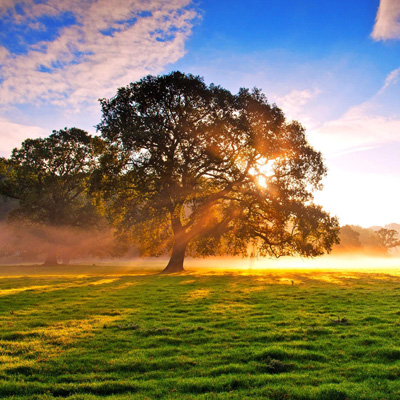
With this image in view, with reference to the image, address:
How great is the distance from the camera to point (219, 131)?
32.9 metres

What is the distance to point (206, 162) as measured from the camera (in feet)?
111

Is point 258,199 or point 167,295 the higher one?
point 258,199

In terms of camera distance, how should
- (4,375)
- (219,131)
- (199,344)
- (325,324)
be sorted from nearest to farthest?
(4,375), (199,344), (325,324), (219,131)

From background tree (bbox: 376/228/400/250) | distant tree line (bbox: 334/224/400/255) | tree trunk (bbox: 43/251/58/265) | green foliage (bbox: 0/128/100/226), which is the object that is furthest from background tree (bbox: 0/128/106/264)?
background tree (bbox: 376/228/400/250)

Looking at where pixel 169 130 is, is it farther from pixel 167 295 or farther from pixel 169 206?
pixel 167 295

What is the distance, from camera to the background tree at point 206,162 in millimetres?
32656

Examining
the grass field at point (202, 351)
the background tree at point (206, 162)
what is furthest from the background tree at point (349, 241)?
the grass field at point (202, 351)

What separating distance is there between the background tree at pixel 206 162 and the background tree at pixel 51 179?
18615mm

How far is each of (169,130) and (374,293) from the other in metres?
24.5

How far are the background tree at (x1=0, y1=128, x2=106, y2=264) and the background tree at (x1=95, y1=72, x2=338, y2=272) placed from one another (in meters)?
18.6

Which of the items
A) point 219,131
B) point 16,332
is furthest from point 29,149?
point 16,332

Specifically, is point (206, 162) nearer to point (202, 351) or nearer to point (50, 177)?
point (202, 351)

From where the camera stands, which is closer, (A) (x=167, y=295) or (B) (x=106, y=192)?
(A) (x=167, y=295)

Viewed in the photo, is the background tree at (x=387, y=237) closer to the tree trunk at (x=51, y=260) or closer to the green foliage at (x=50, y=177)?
the green foliage at (x=50, y=177)
